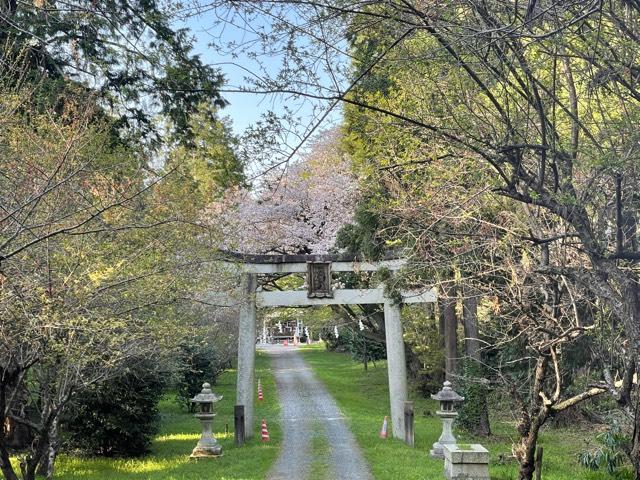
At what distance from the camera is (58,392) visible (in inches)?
260

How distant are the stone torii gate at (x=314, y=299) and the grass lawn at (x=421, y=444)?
46.9 inches

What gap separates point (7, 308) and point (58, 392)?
1.74m

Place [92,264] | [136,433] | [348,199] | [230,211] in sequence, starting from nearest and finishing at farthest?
[92,264] < [136,433] < [230,211] < [348,199]

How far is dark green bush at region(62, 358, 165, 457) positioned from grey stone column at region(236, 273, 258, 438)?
5.82 feet

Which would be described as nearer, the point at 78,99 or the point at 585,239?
the point at 585,239

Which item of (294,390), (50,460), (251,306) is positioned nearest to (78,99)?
(50,460)

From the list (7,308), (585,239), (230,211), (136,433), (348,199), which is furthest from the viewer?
(348,199)

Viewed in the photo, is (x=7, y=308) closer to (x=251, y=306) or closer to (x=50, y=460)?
(x=50, y=460)

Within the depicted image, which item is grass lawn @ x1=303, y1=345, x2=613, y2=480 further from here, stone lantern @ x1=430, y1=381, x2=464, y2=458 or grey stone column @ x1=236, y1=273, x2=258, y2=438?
grey stone column @ x1=236, y1=273, x2=258, y2=438

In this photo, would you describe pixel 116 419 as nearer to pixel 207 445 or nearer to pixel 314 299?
pixel 207 445

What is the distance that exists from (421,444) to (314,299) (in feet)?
12.2

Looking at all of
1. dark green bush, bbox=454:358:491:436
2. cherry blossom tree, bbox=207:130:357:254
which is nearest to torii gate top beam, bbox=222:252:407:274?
dark green bush, bbox=454:358:491:436

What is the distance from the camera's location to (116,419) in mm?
11398

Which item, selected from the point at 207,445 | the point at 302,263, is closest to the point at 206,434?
the point at 207,445
